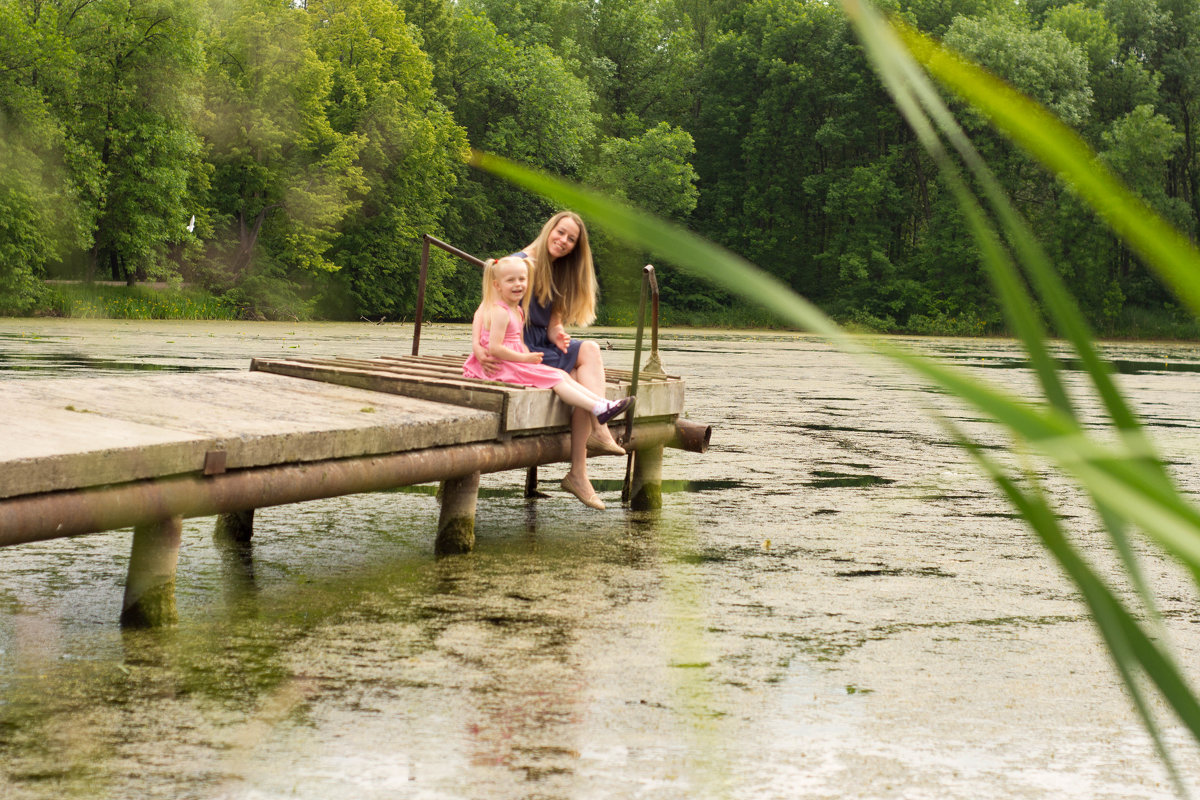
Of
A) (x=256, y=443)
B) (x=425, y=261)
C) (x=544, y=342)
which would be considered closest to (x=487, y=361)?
(x=544, y=342)

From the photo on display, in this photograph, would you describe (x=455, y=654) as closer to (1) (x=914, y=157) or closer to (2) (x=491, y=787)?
(2) (x=491, y=787)

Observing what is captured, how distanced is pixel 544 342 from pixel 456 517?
1.27m

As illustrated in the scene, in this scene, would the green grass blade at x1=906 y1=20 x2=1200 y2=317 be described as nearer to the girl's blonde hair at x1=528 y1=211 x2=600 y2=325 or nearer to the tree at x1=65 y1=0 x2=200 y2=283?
the girl's blonde hair at x1=528 y1=211 x2=600 y2=325

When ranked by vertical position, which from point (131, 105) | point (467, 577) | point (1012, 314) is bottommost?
point (467, 577)

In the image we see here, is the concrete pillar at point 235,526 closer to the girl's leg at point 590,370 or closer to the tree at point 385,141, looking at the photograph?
the girl's leg at point 590,370

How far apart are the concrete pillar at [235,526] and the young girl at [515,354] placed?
1229 mm

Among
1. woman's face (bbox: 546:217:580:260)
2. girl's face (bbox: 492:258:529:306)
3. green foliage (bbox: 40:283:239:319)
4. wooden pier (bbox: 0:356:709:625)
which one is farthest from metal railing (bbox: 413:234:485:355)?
green foliage (bbox: 40:283:239:319)

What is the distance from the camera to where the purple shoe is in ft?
18.8

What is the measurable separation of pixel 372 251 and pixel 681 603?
40115mm

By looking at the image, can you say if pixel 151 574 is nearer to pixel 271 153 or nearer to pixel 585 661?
pixel 585 661

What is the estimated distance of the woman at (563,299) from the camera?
611 cm

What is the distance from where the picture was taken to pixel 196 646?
367 cm

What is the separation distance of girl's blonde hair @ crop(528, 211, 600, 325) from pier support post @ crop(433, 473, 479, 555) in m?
1.26

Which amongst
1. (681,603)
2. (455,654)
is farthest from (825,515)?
(455,654)
